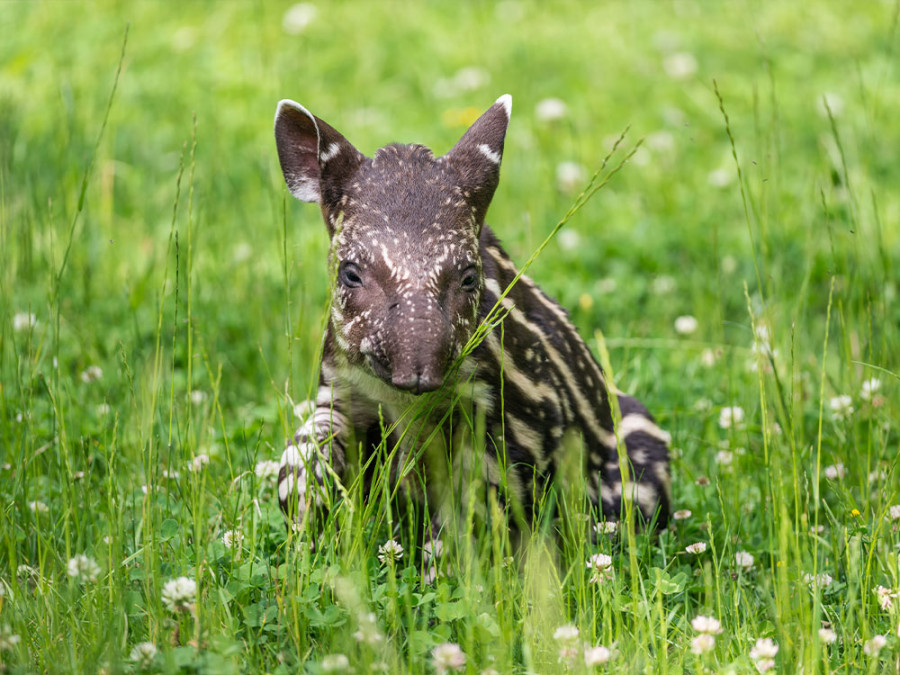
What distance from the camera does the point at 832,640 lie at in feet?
10.8

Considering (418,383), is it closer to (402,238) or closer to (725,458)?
(402,238)

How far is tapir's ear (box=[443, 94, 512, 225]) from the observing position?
4.10 m

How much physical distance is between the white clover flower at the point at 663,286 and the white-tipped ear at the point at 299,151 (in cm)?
282

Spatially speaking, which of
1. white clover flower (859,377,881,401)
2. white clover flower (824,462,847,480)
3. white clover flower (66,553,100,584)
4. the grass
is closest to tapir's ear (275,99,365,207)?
the grass

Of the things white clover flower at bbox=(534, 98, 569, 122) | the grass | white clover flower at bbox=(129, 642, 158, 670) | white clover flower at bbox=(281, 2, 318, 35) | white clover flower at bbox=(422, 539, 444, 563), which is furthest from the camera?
white clover flower at bbox=(281, 2, 318, 35)

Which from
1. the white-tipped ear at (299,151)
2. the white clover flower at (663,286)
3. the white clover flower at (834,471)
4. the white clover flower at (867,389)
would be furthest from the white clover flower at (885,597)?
the white clover flower at (663,286)

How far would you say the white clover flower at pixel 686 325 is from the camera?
6.16 meters

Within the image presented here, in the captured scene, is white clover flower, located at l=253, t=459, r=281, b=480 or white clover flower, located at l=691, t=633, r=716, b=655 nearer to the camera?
white clover flower, located at l=691, t=633, r=716, b=655

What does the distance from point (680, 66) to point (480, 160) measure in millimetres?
5675

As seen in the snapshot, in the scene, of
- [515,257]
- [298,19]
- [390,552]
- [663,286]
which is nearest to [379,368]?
[390,552]

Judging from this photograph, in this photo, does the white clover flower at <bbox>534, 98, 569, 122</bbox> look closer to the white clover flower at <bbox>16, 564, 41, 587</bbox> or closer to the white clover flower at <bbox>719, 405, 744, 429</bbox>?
the white clover flower at <bbox>719, 405, 744, 429</bbox>

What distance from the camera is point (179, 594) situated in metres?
3.25

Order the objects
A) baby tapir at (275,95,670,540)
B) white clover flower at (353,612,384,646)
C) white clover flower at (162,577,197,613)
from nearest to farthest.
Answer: white clover flower at (353,612,384,646), white clover flower at (162,577,197,613), baby tapir at (275,95,670,540)

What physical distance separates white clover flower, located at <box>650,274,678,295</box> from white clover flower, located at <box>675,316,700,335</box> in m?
0.33
